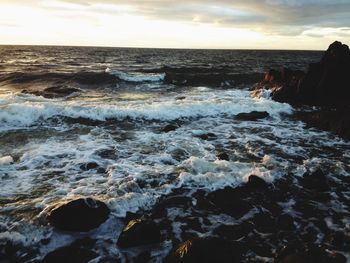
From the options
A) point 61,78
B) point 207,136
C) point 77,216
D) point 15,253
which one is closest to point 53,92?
point 61,78

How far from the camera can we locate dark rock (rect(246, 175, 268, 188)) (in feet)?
27.1

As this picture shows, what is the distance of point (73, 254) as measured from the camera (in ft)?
18.3

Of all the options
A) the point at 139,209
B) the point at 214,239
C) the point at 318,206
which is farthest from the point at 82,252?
the point at 318,206

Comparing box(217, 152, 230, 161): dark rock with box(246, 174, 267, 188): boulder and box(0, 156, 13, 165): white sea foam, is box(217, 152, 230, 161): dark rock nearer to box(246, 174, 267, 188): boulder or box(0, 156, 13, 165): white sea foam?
box(246, 174, 267, 188): boulder

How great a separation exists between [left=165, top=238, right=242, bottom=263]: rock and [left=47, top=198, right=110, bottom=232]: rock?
171cm

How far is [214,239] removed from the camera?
18.3 feet

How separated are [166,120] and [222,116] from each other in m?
2.90

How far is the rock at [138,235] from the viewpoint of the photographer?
5824mm

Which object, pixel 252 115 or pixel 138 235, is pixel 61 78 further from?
pixel 138 235

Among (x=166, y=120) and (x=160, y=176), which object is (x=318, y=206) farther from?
(x=166, y=120)

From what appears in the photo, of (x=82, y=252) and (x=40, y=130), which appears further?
(x=40, y=130)

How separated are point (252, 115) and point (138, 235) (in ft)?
37.6

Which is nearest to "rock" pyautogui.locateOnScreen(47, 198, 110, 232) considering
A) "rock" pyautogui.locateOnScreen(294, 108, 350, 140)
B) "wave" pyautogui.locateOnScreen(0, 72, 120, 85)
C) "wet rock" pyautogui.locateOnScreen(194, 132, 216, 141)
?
"wet rock" pyautogui.locateOnScreen(194, 132, 216, 141)

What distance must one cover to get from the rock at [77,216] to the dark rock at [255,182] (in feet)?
11.8
